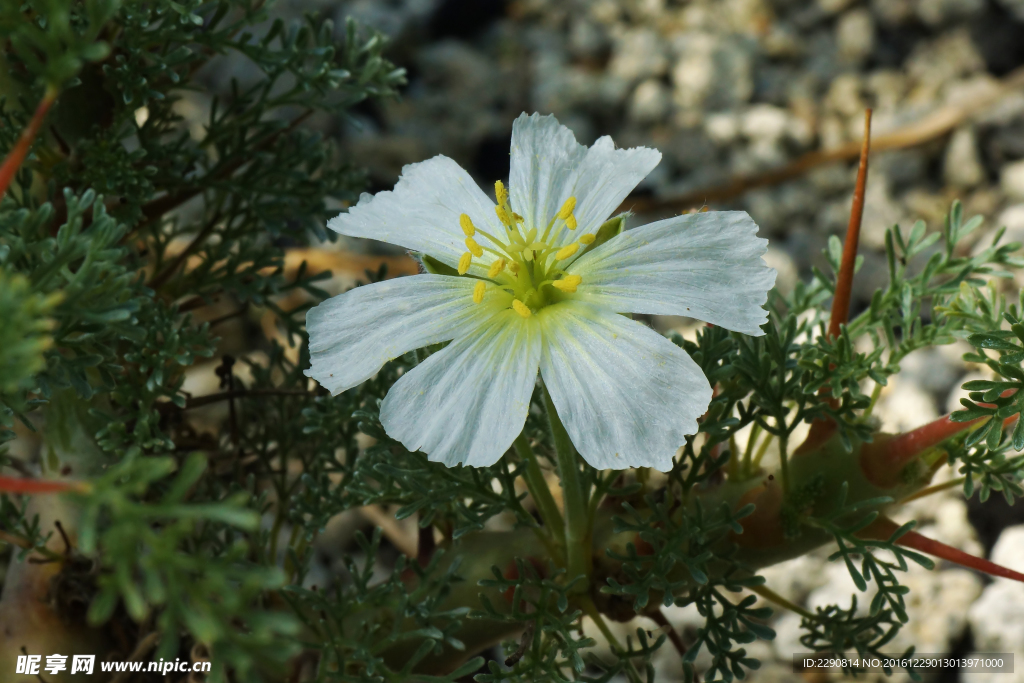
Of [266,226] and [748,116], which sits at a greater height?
[748,116]

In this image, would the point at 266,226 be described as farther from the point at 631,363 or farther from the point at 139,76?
the point at 631,363

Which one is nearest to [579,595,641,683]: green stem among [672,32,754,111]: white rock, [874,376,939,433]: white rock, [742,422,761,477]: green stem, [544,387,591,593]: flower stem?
[544,387,591,593]: flower stem

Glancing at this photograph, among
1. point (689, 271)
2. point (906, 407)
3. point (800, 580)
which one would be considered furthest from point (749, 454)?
point (906, 407)

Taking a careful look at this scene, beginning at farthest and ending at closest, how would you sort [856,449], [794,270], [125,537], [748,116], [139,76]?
1. [748,116]
2. [794,270]
3. [139,76]
4. [856,449]
5. [125,537]

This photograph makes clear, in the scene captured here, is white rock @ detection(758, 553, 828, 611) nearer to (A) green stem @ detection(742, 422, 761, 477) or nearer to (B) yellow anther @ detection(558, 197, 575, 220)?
(A) green stem @ detection(742, 422, 761, 477)

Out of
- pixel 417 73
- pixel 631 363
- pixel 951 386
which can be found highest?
pixel 417 73

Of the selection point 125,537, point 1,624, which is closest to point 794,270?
point 1,624
